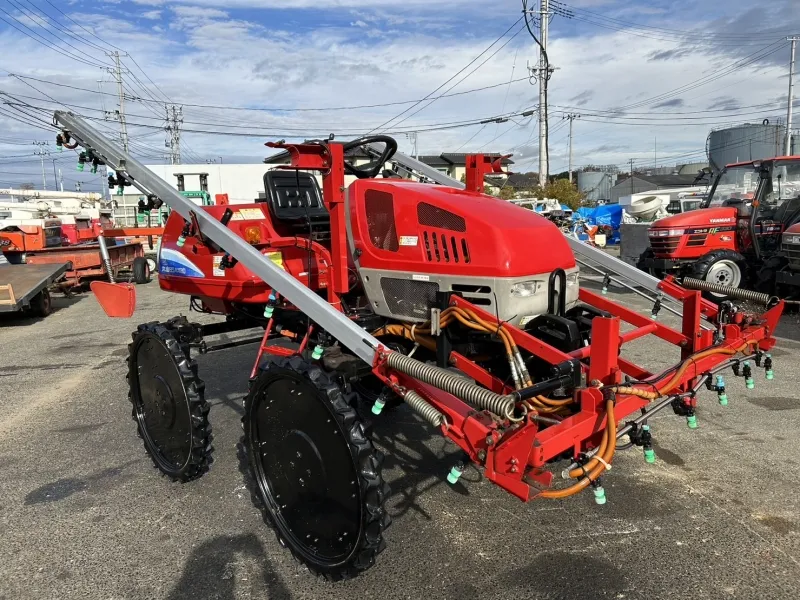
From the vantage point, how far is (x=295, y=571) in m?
2.83

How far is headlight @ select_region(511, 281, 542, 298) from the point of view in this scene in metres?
2.86

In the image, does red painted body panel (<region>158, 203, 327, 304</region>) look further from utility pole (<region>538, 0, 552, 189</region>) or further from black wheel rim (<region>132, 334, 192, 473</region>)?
utility pole (<region>538, 0, 552, 189</region>)

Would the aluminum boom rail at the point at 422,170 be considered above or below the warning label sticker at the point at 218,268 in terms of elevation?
above

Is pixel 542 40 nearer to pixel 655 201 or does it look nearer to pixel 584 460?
pixel 655 201

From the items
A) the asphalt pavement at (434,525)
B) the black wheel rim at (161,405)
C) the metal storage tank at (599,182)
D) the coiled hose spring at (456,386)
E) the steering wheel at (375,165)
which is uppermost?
the metal storage tank at (599,182)

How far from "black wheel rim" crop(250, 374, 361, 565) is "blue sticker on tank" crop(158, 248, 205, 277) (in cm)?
158

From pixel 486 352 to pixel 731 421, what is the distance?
8.67 ft

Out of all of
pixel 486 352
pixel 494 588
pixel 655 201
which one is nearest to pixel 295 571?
pixel 494 588

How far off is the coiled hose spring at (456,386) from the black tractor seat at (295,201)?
174cm

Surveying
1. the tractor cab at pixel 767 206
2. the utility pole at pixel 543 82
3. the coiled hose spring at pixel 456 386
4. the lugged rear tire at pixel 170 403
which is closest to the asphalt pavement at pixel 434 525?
the lugged rear tire at pixel 170 403

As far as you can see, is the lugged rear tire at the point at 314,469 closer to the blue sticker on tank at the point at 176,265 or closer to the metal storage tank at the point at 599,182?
the blue sticker on tank at the point at 176,265

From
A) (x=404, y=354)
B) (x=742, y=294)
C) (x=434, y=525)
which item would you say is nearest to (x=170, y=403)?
(x=404, y=354)

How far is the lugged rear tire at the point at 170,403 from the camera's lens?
346cm

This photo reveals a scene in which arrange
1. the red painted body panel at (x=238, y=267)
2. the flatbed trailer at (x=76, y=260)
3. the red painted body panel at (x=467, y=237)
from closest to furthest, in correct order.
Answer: the red painted body panel at (x=467, y=237), the red painted body panel at (x=238, y=267), the flatbed trailer at (x=76, y=260)
